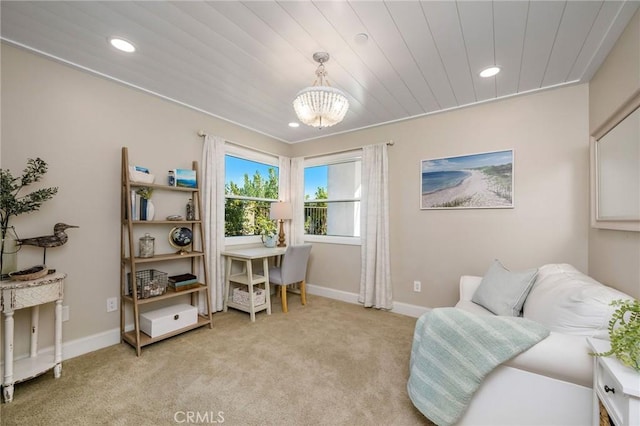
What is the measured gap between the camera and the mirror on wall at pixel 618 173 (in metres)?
1.53

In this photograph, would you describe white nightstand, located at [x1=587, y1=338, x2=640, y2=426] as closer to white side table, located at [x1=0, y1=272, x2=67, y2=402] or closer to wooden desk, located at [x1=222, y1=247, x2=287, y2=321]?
wooden desk, located at [x1=222, y1=247, x2=287, y2=321]

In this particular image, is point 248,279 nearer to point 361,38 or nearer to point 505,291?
point 505,291

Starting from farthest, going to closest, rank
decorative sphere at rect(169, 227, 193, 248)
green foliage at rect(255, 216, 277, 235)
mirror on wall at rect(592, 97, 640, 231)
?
green foliage at rect(255, 216, 277, 235) < decorative sphere at rect(169, 227, 193, 248) < mirror on wall at rect(592, 97, 640, 231)

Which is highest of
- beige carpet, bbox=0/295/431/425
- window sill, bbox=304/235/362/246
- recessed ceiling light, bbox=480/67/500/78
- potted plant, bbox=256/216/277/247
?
recessed ceiling light, bbox=480/67/500/78

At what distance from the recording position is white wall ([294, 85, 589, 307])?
7.84 feet

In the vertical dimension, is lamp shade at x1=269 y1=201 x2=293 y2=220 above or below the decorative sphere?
above

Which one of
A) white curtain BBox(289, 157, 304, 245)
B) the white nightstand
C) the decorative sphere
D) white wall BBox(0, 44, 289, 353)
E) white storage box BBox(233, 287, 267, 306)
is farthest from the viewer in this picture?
white curtain BBox(289, 157, 304, 245)

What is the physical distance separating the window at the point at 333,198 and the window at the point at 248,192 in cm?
56

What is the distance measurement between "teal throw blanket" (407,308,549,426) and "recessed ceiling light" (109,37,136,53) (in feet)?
8.94

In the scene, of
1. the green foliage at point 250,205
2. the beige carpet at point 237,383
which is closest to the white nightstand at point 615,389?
the beige carpet at point 237,383

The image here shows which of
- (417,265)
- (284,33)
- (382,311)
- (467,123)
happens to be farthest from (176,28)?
(382,311)

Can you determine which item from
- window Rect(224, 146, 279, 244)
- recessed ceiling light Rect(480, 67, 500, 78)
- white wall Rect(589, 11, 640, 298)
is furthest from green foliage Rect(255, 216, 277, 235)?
white wall Rect(589, 11, 640, 298)

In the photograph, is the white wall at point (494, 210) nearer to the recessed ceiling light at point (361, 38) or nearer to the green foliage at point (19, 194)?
the recessed ceiling light at point (361, 38)

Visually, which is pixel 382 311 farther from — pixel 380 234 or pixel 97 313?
pixel 97 313
